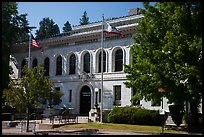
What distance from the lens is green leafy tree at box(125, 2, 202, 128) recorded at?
77.7 feet

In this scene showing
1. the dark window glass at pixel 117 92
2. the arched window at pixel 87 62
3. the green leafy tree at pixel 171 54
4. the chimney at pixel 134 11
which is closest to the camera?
the green leafy tree at pixel 171 54

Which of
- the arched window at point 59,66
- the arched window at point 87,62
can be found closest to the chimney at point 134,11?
the arched window at point 87,62

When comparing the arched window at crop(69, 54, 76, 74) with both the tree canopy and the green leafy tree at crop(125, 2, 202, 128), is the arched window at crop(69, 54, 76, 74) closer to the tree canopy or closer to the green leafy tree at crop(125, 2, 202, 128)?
the tree canopy

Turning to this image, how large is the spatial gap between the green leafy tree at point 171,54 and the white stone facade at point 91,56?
966cm

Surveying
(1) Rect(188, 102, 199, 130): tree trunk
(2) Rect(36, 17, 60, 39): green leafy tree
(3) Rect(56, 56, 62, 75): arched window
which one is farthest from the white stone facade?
(2) Rect(36, 17, 60, 39): green leafy tree

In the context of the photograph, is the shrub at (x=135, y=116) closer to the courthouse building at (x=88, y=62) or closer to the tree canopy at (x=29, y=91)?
the courthouse building at (x=88, y=62)

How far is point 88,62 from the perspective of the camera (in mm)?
42094

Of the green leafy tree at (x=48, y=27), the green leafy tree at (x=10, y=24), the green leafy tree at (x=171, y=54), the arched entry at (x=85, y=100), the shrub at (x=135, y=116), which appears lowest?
the shrub at (x=135, y=116)

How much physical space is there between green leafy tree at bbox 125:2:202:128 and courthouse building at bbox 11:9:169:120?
9.66m

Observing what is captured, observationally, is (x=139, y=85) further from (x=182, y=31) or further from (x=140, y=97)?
(x=182, y=31)

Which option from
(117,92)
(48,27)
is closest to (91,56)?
(117,92)

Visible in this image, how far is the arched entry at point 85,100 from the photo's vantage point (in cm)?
4147

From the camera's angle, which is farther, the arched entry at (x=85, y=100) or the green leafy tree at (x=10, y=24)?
the green leafy tree at (x=10, y=24)

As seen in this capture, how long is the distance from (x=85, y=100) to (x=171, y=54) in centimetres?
1926
